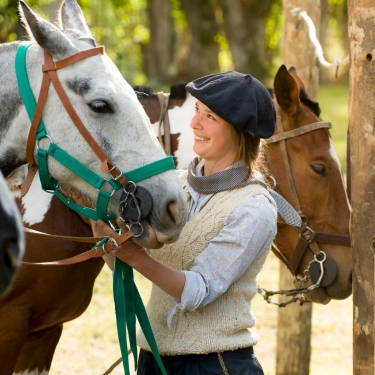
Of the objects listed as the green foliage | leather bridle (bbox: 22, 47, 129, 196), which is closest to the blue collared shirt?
leather bridle (bbox: 22, 47, 129, 196)

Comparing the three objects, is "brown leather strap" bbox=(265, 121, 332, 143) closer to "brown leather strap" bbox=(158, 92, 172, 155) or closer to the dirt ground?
"brown leather strap" bbox=(158, 92, 172, 155)

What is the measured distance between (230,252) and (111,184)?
50cm

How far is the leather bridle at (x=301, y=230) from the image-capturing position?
343cm

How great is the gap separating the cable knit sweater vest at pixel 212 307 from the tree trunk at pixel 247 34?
17899mm

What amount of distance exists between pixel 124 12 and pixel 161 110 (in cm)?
3061

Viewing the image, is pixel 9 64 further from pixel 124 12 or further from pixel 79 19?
pixel 124 12

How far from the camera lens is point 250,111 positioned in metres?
2.42

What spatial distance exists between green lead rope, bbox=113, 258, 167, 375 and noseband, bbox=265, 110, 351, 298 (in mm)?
1257

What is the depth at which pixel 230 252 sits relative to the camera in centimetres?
239

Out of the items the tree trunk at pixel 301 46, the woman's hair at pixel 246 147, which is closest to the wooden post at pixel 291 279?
the tree trunk at pixel 301 46

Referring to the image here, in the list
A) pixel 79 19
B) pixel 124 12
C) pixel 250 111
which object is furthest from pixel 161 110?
pixel 124 12

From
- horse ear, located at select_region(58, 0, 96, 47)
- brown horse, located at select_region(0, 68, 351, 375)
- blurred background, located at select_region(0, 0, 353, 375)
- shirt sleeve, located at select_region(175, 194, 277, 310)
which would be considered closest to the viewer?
shirt sleeve, located at select_region(175, 194, 277, 310)

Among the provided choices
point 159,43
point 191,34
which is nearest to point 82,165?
point 191,34

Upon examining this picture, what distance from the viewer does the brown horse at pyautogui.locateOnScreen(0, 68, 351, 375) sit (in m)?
2.88
